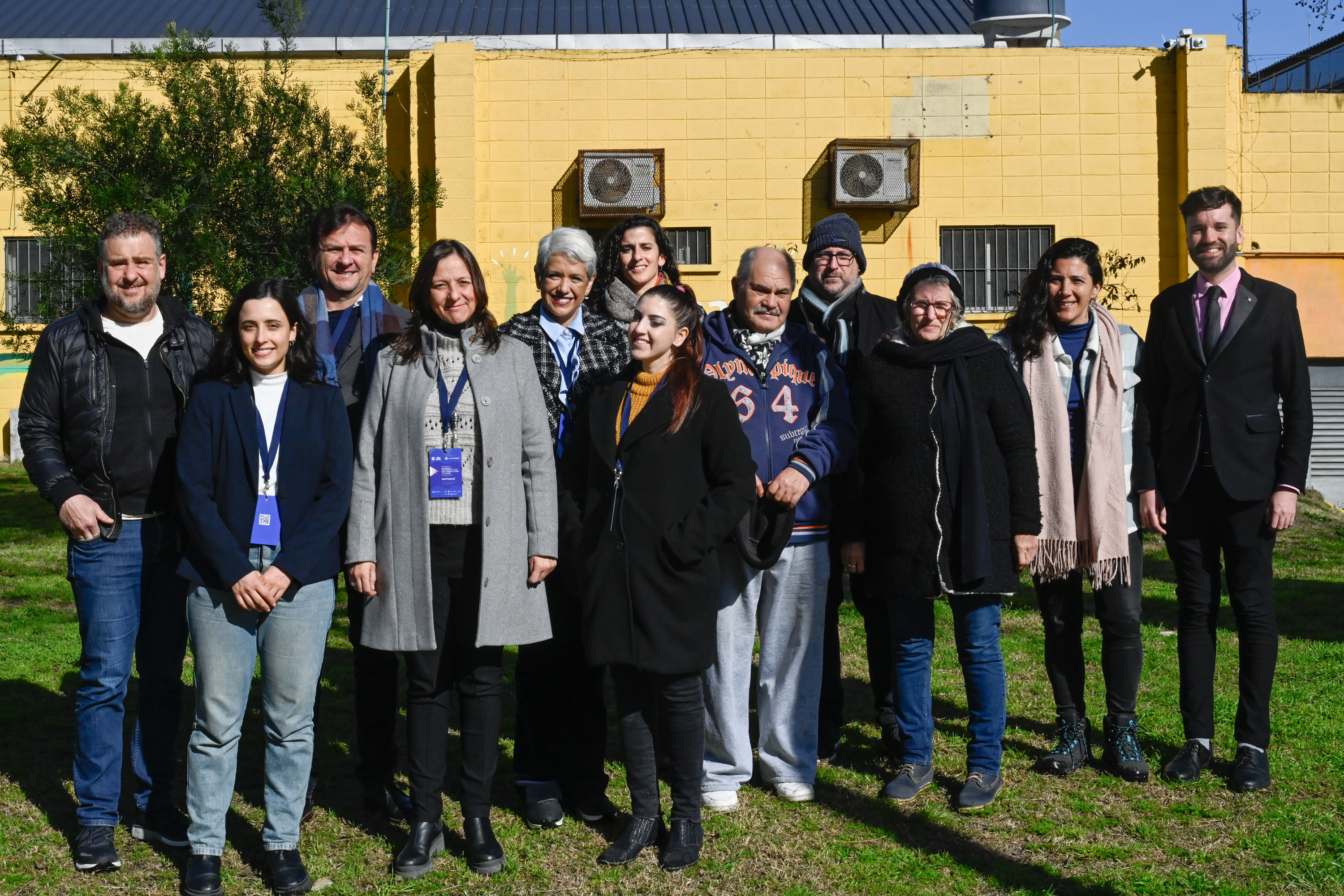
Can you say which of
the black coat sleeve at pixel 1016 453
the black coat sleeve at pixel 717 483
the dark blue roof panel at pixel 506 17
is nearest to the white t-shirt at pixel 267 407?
the black coat sleeve at pixel 717 483

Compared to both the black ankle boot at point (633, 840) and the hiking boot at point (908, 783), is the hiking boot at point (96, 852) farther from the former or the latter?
the hiking boot at point (908, 783)

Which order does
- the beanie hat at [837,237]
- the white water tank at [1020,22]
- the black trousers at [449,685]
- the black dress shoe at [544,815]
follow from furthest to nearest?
the white water tank at [1020,22], the beanie hat at [837,237], the black dress shoe at [544,815], the black trousers at [449,685]

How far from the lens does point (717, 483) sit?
3939 mm

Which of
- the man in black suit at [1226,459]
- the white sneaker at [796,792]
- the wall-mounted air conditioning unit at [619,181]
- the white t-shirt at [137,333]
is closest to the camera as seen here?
the white t-shirt at [137,333]

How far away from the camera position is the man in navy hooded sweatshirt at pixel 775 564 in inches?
170

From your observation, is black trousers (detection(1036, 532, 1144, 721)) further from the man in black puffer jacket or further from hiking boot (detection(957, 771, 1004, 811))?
the man in black puffer jacket

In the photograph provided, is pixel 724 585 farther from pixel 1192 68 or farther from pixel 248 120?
pixel 1192 68

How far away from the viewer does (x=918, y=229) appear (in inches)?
588

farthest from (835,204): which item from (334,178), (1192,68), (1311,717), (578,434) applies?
(578,434)

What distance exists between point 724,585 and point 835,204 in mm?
10993

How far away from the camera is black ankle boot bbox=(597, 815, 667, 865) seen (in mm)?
3875

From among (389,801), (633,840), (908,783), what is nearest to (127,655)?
(389,801)

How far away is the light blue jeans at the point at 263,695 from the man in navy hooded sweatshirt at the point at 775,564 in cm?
142

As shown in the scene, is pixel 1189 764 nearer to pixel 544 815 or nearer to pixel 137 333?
pixel 544 815
